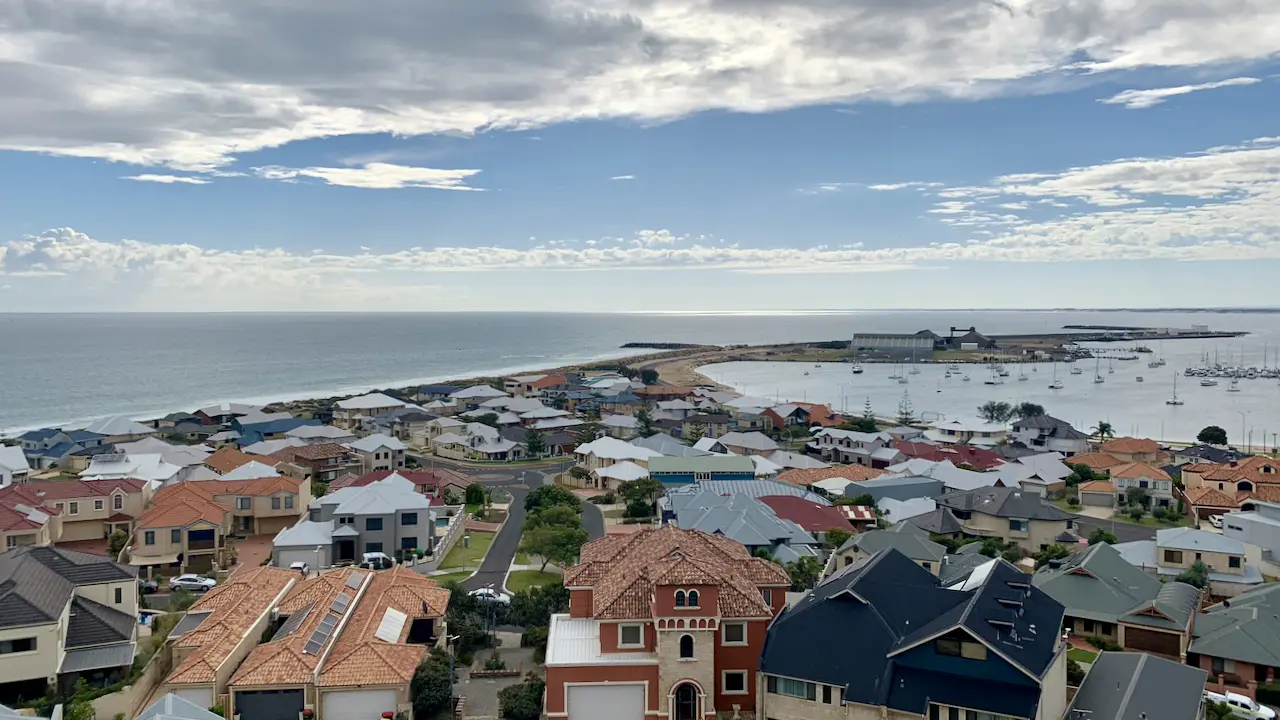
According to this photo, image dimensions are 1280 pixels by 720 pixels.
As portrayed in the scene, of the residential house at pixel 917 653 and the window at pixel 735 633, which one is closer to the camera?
the residential house at pixel 917 653

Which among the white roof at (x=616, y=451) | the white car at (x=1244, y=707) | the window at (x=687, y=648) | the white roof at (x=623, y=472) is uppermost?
the window at (x=687, y=648)

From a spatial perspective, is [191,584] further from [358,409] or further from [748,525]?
[358,409]

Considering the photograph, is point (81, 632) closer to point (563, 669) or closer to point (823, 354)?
point (563, 669)

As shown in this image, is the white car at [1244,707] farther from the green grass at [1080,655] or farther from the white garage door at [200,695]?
the white garage door at [200,695]

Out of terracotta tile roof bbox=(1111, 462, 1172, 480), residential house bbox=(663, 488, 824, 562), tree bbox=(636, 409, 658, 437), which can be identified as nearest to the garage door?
residential house bbox=(663, 488, 824, 562)

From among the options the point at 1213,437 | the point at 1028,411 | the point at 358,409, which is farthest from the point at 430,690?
the point at 1028,411

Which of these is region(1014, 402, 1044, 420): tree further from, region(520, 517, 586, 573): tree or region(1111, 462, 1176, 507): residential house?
region(520, 517, 586, 573): tree

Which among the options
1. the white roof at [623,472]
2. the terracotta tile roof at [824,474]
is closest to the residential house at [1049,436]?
the terracotta tile roof at [824,474]
